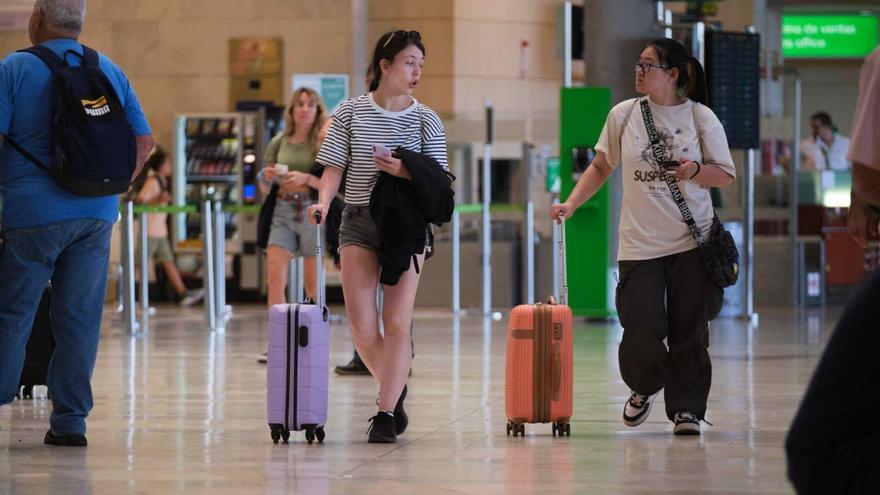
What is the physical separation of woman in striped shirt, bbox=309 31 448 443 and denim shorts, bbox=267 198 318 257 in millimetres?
3353

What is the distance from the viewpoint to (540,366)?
6.55 metres

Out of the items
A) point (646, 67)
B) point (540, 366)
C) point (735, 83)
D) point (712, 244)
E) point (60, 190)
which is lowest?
point (540, 366)

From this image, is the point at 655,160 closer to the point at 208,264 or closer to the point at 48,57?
the point at 48,57

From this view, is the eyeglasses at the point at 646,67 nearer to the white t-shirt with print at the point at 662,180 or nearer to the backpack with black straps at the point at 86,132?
the white t-shirt with print at the point at 662,180

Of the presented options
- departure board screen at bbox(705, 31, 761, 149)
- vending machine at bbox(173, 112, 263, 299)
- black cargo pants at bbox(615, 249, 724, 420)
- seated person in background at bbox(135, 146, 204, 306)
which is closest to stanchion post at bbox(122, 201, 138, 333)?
seated person in background at bbox(135, 146, 204, 306)

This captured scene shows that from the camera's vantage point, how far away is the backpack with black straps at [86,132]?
6086 mm

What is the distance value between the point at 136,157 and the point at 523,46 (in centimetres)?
1414

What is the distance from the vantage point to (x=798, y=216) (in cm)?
1734

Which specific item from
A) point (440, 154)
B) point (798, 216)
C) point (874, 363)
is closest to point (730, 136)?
point (798, 216)

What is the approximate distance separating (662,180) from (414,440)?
4.82ft

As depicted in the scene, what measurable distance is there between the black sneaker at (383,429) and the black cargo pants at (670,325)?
99 centimetres

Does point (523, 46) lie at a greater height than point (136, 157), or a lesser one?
greater

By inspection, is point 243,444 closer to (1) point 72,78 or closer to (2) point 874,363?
(1) point 72,78

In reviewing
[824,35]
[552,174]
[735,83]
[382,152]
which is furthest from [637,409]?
[824,35]
